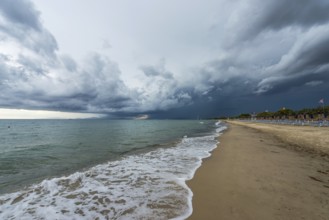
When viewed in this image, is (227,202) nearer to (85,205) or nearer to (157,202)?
(157,202)

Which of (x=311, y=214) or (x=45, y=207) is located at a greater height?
(x=311, y=214)

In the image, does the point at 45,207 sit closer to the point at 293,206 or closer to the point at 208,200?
the point at 208,200

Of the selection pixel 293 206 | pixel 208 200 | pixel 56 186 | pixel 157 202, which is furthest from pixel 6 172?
pixel 293 206

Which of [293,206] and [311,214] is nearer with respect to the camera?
[311,214]

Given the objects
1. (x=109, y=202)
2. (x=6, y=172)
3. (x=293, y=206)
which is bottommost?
(x=6, y=172)

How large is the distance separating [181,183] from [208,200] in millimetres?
1905

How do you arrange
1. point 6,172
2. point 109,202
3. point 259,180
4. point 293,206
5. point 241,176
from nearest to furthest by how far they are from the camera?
point 293,206 < point 109,202 < point 259,180 < point 241,176 < point 6,172

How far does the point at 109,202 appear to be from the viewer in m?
5.69

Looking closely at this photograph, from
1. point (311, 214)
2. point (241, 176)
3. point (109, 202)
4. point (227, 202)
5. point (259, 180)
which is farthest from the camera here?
point (241, 176)

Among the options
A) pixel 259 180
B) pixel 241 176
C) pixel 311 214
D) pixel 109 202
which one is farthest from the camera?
pixel 241 176

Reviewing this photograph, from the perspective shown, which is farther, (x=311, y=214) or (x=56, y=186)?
(x=56, y=186)

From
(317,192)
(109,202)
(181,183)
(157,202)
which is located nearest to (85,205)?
(109,202)

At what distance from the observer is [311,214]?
443cm

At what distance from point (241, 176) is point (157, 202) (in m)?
4.52
